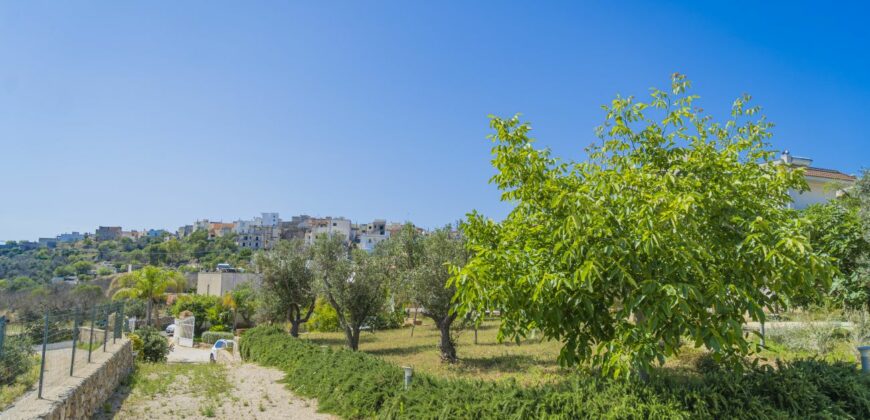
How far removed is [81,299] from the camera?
49906 millimetres

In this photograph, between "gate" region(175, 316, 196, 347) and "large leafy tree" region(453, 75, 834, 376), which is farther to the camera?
"gate" region(175, 316, 196, 347)

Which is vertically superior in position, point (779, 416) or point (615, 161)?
Answer: point (615, 161)

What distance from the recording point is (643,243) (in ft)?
21.1

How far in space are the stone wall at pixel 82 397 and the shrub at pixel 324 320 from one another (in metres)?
22.6

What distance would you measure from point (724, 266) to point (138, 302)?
185 ft

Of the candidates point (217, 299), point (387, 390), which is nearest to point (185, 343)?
point (217, 299)

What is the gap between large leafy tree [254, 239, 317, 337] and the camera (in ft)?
91.2

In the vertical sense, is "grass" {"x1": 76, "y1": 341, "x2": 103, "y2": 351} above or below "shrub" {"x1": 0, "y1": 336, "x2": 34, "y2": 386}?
below

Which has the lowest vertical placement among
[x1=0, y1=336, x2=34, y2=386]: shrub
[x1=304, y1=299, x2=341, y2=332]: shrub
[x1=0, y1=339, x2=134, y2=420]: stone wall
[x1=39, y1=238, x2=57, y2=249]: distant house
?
[x1=304, y1=299, x2=341, y2=332]: shrub

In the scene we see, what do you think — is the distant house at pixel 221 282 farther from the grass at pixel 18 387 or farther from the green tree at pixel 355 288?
the grass at pixel 18 387

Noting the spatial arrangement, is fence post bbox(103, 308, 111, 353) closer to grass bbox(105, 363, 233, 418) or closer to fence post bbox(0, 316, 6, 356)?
grass bbox(105, 363, 233, 418)

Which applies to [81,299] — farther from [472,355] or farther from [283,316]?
[472,355]

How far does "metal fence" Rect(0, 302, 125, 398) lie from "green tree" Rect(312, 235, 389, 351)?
420 inches

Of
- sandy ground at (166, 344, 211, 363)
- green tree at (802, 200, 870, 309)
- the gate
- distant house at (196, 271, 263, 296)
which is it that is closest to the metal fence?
sandy ground at (166, 344, 211, 363)
